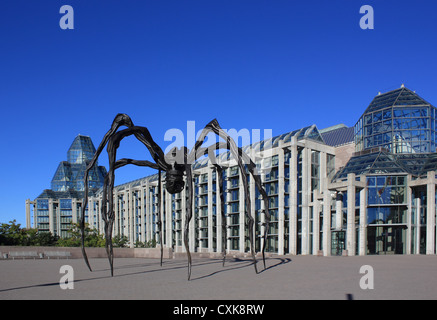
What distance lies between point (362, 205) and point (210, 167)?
87.5ft

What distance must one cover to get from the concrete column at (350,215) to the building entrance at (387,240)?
2.80m

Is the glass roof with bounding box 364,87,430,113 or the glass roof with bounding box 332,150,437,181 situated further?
the glass roof with bounding box 364,87,430,113

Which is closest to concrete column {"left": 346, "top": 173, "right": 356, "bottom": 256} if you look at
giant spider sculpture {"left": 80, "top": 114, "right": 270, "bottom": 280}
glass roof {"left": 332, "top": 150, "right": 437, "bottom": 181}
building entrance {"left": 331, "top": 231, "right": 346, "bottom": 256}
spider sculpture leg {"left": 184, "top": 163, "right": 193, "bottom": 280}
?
building entrance {"left": 331, "top": 231, "right": 346, "bottom": 256}

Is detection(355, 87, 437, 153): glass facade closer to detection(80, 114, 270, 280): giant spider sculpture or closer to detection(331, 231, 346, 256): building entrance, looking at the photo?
detection(331, 231, 346, 256): building entrance

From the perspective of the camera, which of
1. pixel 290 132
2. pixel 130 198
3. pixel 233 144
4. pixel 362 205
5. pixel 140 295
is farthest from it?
pixel 130 198

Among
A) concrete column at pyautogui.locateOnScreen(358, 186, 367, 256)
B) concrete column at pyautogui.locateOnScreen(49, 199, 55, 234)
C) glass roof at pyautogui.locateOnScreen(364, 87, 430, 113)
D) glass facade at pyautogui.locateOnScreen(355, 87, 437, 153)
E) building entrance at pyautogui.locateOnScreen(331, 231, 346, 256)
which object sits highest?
glass roof at pyautogui.locateOnScreen(364, 87, 430, 113)

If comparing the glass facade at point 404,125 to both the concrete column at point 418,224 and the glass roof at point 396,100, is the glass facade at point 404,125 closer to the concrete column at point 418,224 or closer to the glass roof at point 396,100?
the glass roof at point 396,100

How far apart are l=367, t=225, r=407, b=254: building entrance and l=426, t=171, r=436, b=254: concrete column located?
237cm

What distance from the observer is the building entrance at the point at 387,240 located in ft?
126

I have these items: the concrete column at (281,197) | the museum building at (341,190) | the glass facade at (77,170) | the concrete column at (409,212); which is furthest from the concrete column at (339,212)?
the glass facade at (77,170)

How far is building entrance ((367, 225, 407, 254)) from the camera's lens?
38.5m

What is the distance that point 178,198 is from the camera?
6944cm
